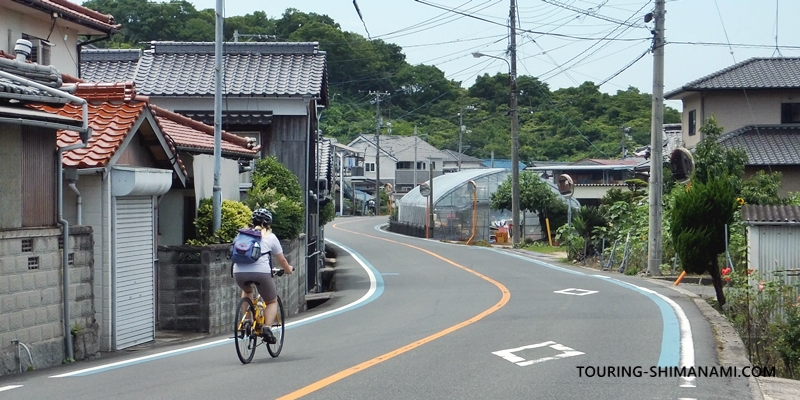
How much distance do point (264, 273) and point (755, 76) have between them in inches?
1322

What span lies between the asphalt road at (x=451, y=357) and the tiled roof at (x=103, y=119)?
2785 millimetres

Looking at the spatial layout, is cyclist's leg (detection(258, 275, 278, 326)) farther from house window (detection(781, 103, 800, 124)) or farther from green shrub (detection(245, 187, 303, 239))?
house window (detection(781, 103, 800, 124))

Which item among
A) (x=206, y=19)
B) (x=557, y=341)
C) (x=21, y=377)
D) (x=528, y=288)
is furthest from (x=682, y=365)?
(x=206, y=19)

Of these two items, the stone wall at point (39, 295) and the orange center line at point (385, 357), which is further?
the stone wall at point (39, 295)

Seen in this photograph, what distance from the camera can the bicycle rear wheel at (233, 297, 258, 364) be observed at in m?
9.30

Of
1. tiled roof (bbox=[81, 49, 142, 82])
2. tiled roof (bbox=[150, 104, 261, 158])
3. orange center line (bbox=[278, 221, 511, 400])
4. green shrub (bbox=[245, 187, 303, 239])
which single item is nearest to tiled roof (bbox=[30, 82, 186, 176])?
tiled roof (bbox=[150, 104, 261, 158])

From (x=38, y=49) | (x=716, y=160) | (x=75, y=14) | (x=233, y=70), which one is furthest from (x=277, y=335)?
(x=716, y=160)

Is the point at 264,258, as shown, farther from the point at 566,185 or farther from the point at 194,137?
the point at 566,185

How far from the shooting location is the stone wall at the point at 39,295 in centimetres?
963

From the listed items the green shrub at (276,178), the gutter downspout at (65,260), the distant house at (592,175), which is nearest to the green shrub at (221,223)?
the gutter downspout at (65,260)

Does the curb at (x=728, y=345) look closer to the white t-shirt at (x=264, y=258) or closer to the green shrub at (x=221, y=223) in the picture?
the white t-shirt at (x=264, y=258)

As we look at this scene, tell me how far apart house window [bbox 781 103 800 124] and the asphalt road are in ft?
70.3

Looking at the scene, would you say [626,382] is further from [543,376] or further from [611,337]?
[611,337]

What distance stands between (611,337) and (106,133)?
7774mm
